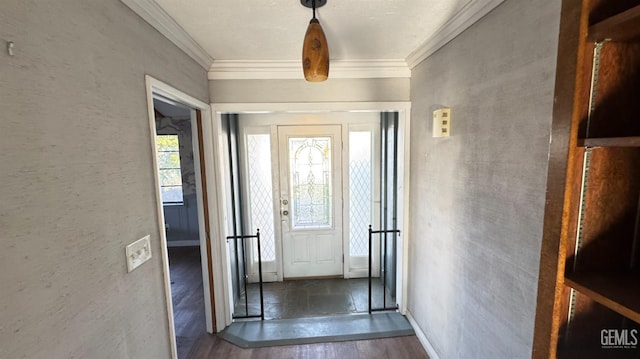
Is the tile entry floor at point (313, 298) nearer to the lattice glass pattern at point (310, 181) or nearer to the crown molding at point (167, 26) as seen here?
the lattice glass pattern at point (310, 181)

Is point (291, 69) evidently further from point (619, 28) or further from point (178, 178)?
point (178, 178)

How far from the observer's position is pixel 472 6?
130 centimetres

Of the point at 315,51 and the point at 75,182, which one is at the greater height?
the point at 315,51

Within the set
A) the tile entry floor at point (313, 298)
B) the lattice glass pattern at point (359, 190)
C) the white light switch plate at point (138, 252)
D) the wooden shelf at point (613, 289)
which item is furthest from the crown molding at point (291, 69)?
the tile entry floor at point (313, 298)

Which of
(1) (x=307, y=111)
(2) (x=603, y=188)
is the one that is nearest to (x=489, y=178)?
(2) (x=603, y=188)

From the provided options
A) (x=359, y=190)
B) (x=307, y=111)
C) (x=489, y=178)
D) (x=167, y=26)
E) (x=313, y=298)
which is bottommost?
(x=313, y=298)

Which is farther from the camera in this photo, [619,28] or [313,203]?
[313,203]

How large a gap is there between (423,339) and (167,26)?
274 cm

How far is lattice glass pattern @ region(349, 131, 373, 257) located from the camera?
318 cm

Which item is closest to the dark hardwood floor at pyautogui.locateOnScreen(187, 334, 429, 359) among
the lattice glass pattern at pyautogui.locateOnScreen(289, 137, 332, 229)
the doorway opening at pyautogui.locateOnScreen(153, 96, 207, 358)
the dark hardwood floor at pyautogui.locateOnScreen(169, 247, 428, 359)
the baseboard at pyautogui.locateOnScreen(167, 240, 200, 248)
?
the dark hardwood floor at pyautogui.locateOnScreen(169, 247, 428, 359)

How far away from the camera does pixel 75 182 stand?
869 millimetres

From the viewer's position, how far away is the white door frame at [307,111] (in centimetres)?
219

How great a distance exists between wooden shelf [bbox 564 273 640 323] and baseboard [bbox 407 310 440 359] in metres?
1.63

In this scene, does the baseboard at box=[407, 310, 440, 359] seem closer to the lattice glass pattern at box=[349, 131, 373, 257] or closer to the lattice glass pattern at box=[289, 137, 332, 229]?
the lattice glass pattern at box=[349, 131, 373, 257]
